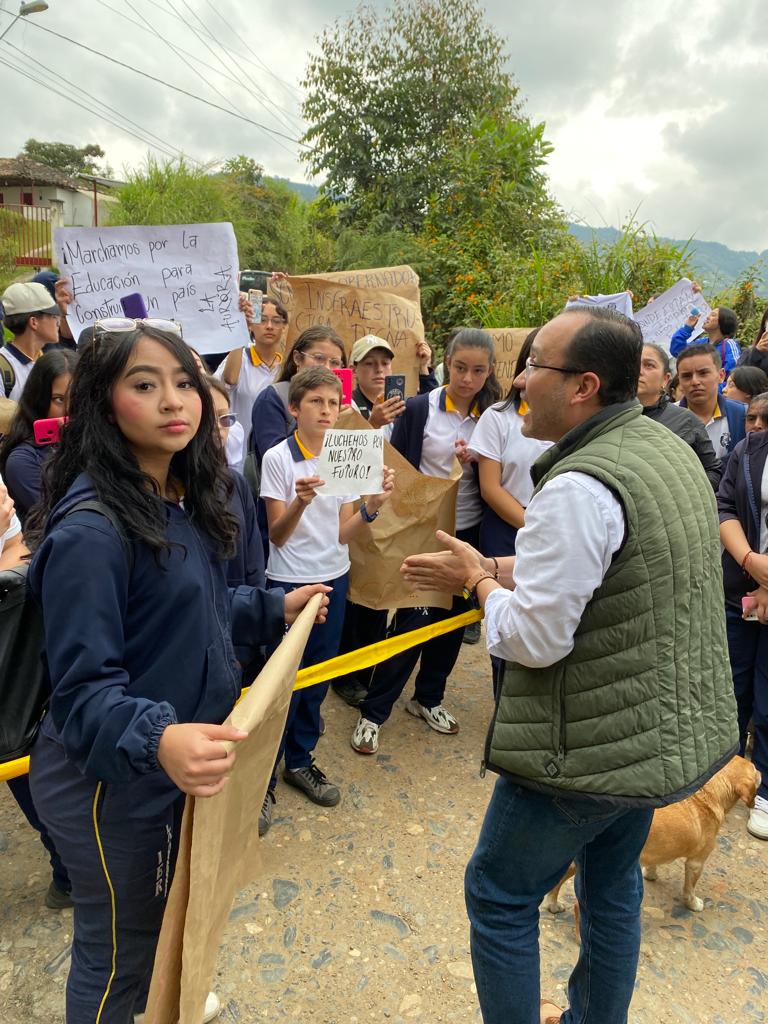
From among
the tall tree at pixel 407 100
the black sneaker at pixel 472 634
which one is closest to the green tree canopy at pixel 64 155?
the tall tree at pixel 407 100

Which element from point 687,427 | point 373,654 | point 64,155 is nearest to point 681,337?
point 687,427

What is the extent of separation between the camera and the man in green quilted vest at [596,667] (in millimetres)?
1652

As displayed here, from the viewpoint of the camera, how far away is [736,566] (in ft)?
11.9

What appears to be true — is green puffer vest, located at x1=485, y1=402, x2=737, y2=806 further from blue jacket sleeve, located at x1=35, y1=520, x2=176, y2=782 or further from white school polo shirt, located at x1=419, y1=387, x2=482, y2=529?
white school polo shirt, located at x1=419, y1=387, x2=482, y2=529

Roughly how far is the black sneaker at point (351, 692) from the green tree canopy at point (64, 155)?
69895 mm

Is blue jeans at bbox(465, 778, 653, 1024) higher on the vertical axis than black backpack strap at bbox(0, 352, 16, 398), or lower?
lower

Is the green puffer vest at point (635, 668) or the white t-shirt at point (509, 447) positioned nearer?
the green puffer vest at point (635, 668)

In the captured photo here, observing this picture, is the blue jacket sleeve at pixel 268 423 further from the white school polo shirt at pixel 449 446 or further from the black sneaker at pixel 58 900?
the black sneaker at pixel 58 900

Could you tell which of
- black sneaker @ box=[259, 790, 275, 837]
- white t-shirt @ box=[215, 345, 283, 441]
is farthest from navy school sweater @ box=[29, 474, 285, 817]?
white t-shirt @ box=[215, 345, 283, 441]

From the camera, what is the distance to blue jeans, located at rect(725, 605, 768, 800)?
3.48 m

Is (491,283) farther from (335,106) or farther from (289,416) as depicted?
(335,106)

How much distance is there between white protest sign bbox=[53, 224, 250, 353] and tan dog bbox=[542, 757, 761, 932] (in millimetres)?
3512

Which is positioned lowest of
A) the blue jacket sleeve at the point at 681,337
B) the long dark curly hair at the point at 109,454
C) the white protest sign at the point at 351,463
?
the white protest sign at the point at 351,463

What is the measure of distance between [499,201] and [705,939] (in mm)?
13378
